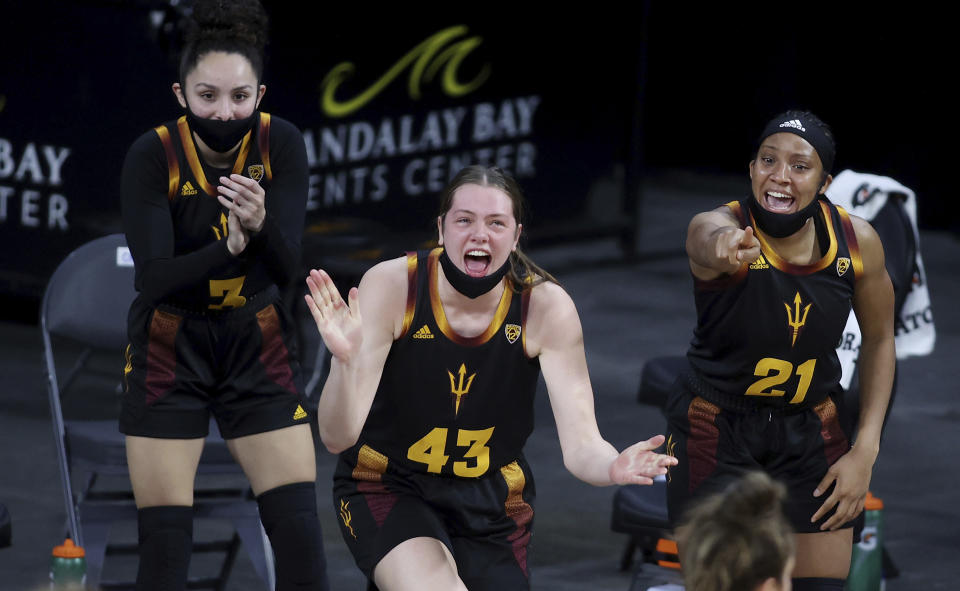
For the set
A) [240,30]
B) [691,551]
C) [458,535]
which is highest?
[240,30]

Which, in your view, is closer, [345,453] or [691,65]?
[345,453]

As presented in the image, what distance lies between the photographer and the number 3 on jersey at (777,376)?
477cm

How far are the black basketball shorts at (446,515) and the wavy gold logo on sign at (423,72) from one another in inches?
241

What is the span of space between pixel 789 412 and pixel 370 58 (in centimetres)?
627

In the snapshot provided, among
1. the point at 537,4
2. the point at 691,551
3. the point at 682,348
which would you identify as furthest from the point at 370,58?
the point at 691,551

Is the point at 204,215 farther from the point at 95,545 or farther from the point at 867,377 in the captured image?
the point at 867,377

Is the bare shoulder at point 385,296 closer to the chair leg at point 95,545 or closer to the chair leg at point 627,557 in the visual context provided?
the chair leg at point 95,545

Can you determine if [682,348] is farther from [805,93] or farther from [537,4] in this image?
[805,93]

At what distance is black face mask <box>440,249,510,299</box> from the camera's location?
438 cm

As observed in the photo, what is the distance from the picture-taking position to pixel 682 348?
10.0 meters

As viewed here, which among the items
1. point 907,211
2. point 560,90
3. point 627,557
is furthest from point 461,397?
point 560,90

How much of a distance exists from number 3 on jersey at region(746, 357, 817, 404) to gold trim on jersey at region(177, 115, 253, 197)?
1.55m

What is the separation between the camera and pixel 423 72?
11.1m

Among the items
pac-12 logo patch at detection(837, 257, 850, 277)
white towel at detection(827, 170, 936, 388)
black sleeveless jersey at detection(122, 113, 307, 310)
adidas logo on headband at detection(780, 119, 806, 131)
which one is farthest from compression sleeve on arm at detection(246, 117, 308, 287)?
white towel at detection(827, 170, 936, 388)
